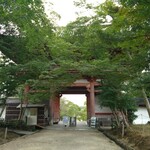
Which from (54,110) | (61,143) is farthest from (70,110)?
(61,143)

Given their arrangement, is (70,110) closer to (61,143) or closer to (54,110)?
(54,110)

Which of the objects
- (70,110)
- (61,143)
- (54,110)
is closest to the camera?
(61,143)

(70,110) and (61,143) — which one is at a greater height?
(70,110)

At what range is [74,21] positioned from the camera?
51.9 ft

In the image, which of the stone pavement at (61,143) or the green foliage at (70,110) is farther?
the green foliage at (70,110)

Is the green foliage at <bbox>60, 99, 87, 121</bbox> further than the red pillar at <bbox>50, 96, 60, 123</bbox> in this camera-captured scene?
Yes

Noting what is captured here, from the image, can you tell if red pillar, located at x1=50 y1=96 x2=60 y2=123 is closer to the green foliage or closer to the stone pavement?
the stone pavement

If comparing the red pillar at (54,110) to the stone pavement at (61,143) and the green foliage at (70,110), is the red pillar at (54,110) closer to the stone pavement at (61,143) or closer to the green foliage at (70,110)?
the stone pavement at (61,143)

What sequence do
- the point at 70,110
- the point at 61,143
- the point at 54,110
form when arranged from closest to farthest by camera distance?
1. the point at 61,143
2. the point at 54,110
3. the point at 70,110

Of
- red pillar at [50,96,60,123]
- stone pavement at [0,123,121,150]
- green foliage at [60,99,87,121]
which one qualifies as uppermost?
green foliage at [60,99,87,121]

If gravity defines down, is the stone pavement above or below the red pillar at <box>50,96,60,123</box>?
below

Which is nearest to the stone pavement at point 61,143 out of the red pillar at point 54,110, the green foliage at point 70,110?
the red pillar at point 54,110

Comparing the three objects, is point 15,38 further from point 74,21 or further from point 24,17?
point 24,17

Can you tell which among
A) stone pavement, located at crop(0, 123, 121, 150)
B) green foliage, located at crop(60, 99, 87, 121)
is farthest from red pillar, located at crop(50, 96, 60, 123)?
green foliage, located at crop(60, 99, 87, 121)
